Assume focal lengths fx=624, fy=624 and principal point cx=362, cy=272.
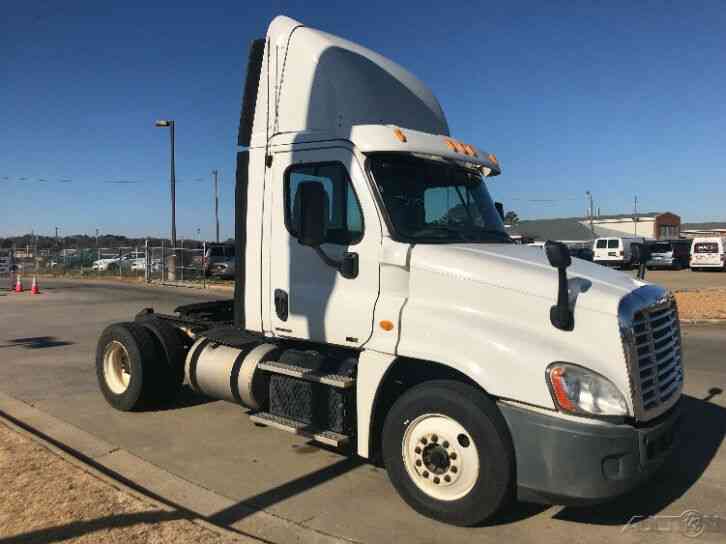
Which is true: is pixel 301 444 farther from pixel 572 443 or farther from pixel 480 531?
pixel 572 443

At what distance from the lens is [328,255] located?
15.9 ft

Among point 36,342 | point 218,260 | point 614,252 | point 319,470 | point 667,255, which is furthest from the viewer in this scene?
point 614,252

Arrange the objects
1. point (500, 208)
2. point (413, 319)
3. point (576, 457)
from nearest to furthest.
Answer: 1. point (576, 457)
2. point (413, 319)
3. point (500, 208)

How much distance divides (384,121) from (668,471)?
12.3 ft

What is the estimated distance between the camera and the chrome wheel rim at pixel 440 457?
3.96 metres

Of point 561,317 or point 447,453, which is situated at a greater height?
point 561,317

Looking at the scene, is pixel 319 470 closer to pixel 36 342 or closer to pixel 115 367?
pixel 115 367

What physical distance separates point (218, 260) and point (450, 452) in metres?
26.5

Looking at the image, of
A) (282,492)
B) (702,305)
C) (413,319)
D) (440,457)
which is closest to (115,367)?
(282,492)

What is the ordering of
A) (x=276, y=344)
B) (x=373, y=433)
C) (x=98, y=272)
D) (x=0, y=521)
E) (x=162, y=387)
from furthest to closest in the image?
1. (x=98, y=272)
2. (x=162, y=387)
3. (x=276, y=344)
4. (x=373, y=433)
5. (x=0, y=521)

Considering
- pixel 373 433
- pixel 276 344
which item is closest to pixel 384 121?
pixel 276 344

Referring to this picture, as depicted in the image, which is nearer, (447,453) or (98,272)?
(447,453)

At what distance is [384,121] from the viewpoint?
539cm

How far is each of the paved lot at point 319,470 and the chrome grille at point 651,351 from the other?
0.89m
